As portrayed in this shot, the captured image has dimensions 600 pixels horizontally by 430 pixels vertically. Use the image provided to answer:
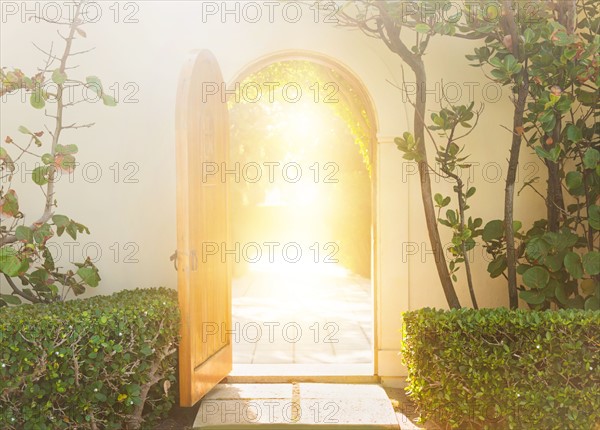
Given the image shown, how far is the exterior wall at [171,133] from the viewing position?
4.88 meters

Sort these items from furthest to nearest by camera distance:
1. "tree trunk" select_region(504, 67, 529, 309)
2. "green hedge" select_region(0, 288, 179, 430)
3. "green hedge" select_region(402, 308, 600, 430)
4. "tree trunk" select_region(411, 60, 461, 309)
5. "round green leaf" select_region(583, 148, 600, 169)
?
"tree trunk" select_region(411, 60, 461, 309)
"tree trunk" select_region(504, 67, 529, 309)
"round green leaf" select_region(583, 148, 600, 169)
"green hedge" select_region(402, 308, 600, 430)
"green hedge" select_region(0, 288, 179, 430)

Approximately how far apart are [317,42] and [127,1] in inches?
60.8

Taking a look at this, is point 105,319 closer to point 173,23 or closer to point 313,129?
point 173,23

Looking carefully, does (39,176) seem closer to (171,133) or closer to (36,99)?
(36,99)

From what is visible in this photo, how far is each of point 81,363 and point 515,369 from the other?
2559mm

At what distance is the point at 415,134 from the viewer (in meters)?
4.45

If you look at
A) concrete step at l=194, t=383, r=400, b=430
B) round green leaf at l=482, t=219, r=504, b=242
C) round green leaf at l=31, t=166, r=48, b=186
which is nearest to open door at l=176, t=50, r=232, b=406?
concrete step at l=194, t=383, r=400, b=430

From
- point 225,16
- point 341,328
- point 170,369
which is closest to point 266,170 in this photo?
point 341,328

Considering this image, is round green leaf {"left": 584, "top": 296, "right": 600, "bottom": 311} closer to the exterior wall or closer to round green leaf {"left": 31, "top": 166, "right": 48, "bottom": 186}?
the exterior wall

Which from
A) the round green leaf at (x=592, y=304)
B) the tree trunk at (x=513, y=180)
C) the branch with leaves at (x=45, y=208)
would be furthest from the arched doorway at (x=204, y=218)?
the round green leaf at (x=592, y=304)

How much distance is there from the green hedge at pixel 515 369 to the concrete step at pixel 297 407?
1.78 ft

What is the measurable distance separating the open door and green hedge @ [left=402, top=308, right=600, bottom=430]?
1529 mm

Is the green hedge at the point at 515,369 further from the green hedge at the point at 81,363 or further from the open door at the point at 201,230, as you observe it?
the green hedge at the point at 81,363

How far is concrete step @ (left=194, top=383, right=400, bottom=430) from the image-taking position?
4.11m
